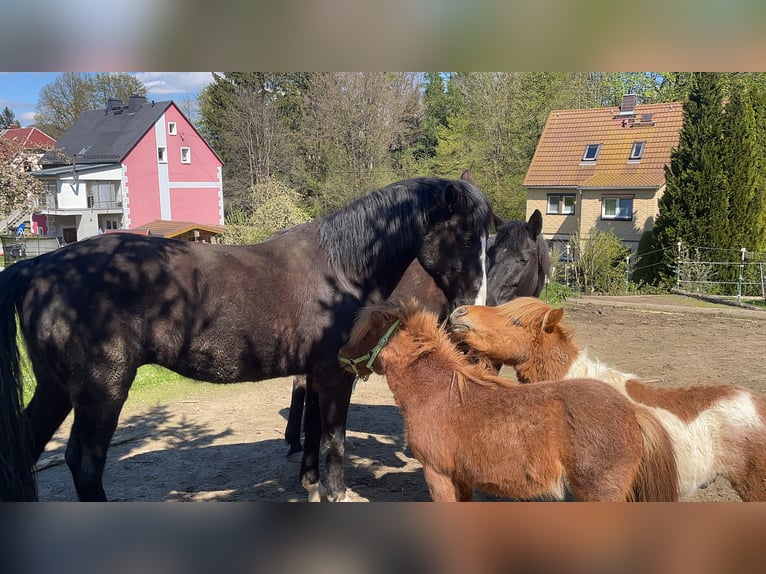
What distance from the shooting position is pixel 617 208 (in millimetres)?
10078

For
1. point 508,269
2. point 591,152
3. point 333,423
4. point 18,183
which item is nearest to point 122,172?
point 18,183

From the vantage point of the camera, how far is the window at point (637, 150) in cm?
876

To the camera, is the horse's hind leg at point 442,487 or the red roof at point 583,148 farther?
the red roof at point 583,148

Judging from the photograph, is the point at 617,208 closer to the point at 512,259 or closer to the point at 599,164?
the point at 599,164

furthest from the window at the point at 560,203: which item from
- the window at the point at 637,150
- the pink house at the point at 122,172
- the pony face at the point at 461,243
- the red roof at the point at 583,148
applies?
the pink house at the point at 122,172

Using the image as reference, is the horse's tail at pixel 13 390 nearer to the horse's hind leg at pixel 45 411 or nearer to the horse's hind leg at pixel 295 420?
the horse's hind leg at pixel 45 411

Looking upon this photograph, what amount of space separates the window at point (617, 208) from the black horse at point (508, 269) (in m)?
4.54

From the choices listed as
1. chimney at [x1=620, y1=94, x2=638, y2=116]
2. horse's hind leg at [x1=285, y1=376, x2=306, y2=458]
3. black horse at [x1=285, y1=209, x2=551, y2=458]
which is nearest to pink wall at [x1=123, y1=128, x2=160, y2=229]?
horse's hind leg at [x1=285, y1=376, x2=306, y2=458]

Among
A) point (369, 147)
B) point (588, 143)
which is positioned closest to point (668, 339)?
point (588, 143)

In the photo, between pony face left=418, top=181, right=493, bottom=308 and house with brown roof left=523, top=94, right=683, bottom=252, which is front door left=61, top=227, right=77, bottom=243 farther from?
house with brown roof left=523, top=94, right=683, bottom=252

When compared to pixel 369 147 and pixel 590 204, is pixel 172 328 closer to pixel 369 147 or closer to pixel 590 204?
pixel 369 147

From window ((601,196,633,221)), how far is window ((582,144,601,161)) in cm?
155

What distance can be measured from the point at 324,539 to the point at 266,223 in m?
3.75

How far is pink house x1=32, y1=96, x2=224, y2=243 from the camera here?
12.9ft
